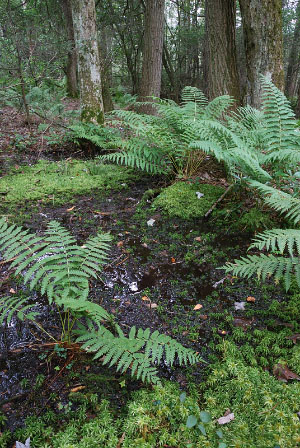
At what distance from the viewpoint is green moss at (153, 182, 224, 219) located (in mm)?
3385

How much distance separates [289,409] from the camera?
4.59 ft

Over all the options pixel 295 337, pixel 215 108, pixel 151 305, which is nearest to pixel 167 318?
pixel 151 305

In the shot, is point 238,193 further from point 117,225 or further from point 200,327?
point 200,327

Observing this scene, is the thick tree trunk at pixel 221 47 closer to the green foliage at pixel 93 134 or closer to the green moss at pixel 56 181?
the green foliage at pixel 93 134

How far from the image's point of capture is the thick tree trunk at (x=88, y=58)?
520cm

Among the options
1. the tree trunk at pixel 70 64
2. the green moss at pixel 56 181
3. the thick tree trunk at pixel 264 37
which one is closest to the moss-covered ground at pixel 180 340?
the green moss at pixel 56 181

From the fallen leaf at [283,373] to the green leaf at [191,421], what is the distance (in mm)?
564

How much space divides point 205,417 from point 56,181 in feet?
12.3

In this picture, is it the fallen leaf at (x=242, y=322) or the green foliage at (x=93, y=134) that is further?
the green foliage at (x=93, y=134)

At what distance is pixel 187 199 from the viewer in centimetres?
358

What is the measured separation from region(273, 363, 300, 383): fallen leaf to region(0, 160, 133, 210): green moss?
308 cm

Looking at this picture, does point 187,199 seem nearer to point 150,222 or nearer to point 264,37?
point 150,222

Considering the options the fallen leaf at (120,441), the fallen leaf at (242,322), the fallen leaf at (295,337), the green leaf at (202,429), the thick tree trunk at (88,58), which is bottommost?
the fallen leaf at (120,441)

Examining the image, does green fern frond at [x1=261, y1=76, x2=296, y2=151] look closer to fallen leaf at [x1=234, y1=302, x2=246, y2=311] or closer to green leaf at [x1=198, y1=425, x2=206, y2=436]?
fallen leaf at [x1=234, y1=302, x2=246, y2=311]
